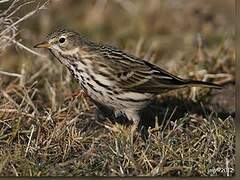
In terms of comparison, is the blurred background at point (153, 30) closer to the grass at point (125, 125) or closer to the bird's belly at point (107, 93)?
the grass at point (125, 125)

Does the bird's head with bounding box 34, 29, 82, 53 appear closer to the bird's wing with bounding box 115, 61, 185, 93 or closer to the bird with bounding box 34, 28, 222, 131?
the bird with bounding box 34, 28, 222, 131

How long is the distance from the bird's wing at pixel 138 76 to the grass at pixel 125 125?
0.99 ft

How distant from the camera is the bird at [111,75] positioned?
580 centimetres

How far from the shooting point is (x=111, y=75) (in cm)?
586

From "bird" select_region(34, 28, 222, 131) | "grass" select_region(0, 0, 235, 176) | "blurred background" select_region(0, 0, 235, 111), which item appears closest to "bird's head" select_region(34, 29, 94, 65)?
"bird" select_region(34, 28, 222, 131)

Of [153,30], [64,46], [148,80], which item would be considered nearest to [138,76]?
[148,80]

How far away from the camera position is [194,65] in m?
7.33

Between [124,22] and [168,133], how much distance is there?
4.54m

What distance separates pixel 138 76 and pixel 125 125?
0.47 meters

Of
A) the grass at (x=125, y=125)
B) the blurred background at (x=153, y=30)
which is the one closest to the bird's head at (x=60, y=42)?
the grass at (x=125, y=125)

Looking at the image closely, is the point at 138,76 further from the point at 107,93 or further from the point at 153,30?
the point at 153,30

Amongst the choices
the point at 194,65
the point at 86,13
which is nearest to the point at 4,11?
the point at 194,65

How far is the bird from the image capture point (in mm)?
5804

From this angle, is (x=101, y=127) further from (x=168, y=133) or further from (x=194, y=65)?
(x=194, y=65)
